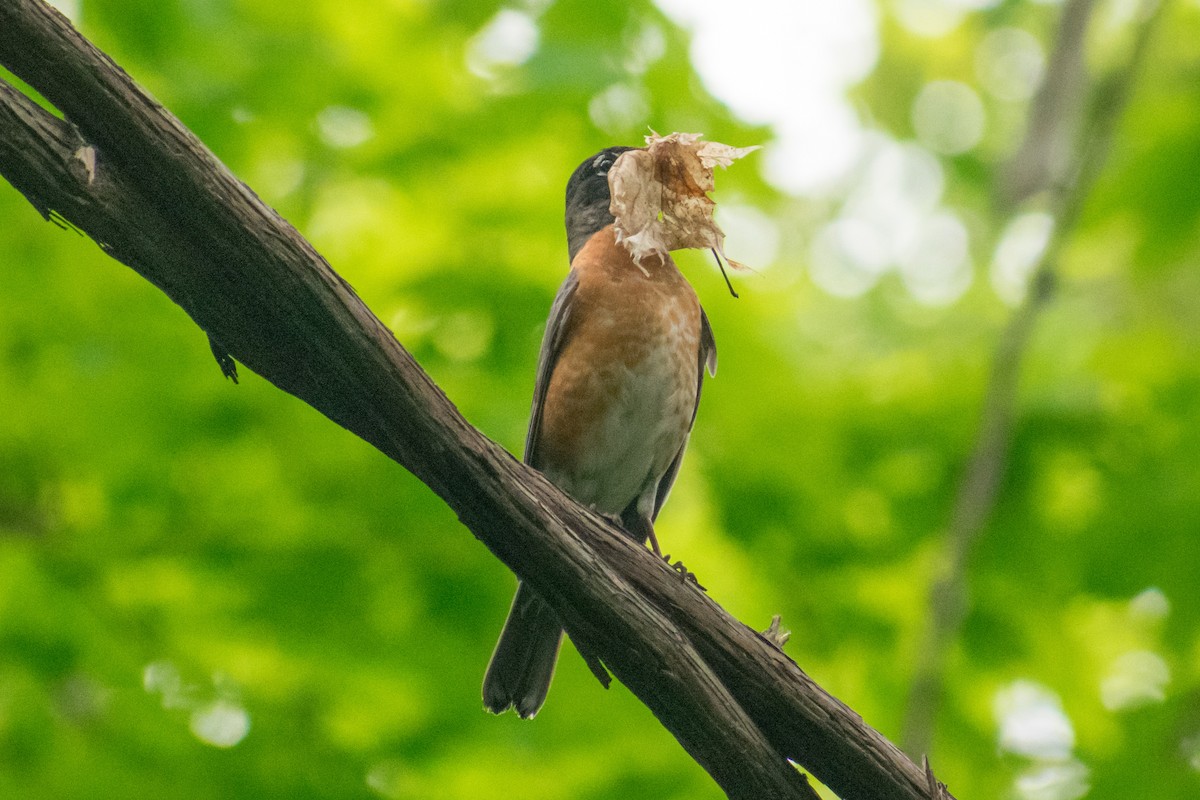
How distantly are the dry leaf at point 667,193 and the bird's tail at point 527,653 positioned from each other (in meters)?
1.39

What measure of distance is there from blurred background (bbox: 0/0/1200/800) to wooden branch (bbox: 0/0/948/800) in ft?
6.11

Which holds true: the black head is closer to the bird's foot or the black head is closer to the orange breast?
the orange breast

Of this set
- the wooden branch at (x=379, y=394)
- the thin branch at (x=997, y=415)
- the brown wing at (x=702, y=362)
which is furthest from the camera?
the brown wing at (x=702, y=362)

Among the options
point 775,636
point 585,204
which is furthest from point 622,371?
point 775,636

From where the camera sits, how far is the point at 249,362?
2277 millimetres

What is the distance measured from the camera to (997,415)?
4.62 meters

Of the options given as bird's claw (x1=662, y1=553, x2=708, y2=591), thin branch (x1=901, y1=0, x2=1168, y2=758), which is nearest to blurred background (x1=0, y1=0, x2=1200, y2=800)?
thin branch (x1=901, y1=0, x2=1168, y2=758)

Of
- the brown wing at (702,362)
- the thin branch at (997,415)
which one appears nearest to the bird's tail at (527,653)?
the brown wing at (702,362)

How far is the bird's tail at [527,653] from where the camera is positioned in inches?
159

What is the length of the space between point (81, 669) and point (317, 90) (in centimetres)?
267

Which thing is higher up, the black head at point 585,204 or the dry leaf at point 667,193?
the black head at point 585,204

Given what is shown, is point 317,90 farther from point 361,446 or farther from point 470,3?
point 361,446

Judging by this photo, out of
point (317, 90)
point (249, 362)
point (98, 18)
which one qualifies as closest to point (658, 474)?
point (317, 90)

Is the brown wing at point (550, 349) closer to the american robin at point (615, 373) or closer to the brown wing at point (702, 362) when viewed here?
the american robin at point (615, 373)
